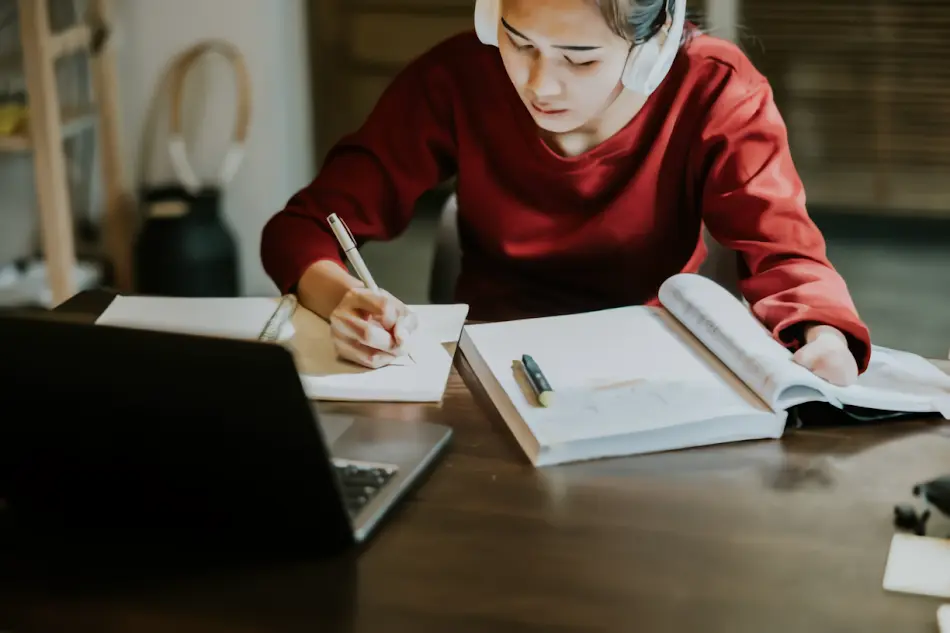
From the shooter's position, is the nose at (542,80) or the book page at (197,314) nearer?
the book page at (197,314)

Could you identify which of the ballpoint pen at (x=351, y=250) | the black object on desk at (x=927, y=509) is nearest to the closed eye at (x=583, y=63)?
the ballpoint pen at (x=351, y=250)

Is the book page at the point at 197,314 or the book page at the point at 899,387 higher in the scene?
the book page at the point at 899,387

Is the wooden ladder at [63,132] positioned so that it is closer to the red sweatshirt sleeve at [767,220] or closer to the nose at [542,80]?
the nose at [542,80]

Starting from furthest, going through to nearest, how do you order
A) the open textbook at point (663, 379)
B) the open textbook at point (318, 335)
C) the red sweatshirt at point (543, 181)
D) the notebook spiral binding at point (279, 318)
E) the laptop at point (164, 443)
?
the red sweatshirt at point (543, 181)
the notebook spiral binding at point (279, 318)
the open textbook at point (318, 335)
the open textbook at point (663, 379)
the laptop at point (164, 443)

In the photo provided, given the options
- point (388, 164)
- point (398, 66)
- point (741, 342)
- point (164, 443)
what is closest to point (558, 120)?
point (388, 164)

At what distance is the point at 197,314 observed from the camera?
4.23 ft

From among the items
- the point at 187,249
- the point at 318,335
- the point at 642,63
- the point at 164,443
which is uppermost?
the point at 642,63

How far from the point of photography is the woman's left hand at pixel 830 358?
43.0 inches

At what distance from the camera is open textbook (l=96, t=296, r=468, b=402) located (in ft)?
3.67

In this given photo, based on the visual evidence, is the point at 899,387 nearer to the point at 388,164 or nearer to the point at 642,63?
the point at 642,63

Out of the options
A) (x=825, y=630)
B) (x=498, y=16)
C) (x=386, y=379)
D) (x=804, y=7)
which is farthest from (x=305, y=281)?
(x=804, y=7)

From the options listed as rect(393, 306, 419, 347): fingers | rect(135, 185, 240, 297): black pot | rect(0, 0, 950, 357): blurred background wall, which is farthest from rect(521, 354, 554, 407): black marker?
rect(135, 185, 240, 297): black pot

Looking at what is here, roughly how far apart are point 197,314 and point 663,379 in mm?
529

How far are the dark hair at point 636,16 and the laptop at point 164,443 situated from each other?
0.74m
